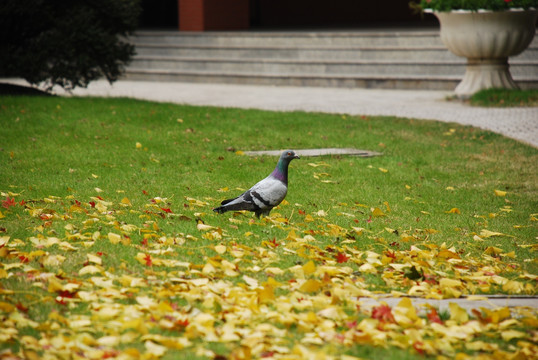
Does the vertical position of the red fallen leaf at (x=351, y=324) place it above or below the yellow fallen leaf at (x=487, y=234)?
above

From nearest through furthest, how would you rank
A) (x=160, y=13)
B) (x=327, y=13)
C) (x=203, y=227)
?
1. (x=203, y=227)
2. (x=327, y=13)
3. (x=160, y=13)

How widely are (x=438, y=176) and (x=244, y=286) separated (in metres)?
4.11

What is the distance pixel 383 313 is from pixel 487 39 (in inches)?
375

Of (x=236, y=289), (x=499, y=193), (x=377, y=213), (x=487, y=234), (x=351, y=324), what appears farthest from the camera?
(x=499, y=193)

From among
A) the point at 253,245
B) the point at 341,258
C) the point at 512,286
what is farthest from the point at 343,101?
the point at 512,286

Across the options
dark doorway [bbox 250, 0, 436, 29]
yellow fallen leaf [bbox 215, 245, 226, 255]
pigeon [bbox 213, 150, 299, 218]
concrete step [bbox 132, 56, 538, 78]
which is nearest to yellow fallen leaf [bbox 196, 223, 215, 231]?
pigeon [bbox 213, 150, 299, 218]

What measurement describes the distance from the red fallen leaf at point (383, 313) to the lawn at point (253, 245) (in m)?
0.01

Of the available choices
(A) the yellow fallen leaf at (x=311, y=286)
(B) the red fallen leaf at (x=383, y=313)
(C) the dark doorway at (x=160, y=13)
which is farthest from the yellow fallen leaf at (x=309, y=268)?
(C) the dark doorway at (x=160, y=13)

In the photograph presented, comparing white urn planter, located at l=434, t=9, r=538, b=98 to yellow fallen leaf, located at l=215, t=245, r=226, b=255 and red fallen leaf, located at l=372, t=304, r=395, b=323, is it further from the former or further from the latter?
red fallen leaf, located at l=372, t=304, r=395, b=323

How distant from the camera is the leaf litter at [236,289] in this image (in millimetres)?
3348

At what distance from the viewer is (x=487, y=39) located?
12102mm

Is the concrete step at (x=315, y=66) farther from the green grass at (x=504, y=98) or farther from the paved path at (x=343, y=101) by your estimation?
the green grass at (x=504, y=98)

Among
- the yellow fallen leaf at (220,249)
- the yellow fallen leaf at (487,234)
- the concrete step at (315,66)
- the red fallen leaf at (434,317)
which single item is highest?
the concrete step at (315,66)

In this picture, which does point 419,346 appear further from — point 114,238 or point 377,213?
point 377,213
